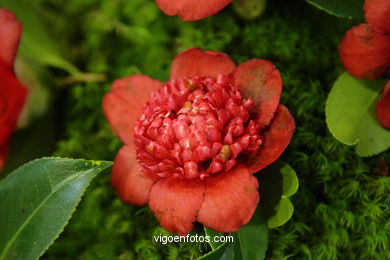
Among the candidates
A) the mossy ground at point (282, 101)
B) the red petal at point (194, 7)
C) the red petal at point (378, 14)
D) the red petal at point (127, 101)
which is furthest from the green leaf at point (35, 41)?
the red petal at point (378, 14)

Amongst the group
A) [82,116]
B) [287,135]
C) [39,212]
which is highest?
[287,135]

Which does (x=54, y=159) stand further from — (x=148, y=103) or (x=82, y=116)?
(x=82, y=116)

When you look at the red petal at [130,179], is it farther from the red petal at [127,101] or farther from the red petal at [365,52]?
the red petal at [365,52]

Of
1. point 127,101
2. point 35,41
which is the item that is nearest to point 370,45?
point 127,101

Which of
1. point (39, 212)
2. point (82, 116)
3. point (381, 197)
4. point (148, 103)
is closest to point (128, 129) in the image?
point (148, 103)

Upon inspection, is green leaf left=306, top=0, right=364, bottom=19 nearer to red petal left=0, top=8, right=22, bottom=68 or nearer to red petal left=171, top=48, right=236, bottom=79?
red petal left=171, top=48, right=236, bottom=79

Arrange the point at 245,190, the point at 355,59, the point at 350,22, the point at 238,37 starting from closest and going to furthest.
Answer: the point at 245,190, the point at 355,59, the point at 350,22, the point at 238,37
